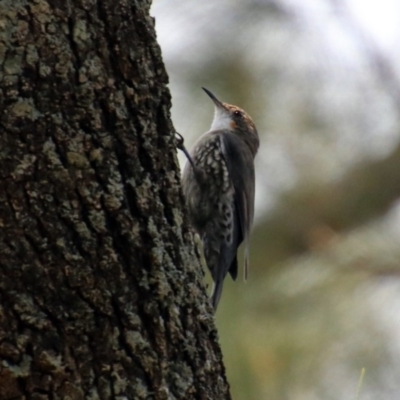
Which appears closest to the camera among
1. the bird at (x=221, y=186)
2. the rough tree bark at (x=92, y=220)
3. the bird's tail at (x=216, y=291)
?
the rough tree bark at (x=92, y=220)

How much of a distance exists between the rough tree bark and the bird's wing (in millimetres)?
2013

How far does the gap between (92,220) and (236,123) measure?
270 centimetres

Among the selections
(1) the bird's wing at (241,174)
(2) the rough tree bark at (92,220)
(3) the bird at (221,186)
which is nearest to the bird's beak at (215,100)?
(3) the bird at (221,186)

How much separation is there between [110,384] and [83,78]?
538mm

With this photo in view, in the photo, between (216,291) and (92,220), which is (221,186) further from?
(92,220)

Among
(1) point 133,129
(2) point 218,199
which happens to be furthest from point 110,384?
(2) point 218,199

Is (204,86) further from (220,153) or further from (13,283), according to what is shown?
(13,283)

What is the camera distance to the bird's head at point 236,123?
4059 millimetres

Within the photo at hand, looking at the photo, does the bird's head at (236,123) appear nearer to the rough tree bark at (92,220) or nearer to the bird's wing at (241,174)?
the bird's wing at (241,174)

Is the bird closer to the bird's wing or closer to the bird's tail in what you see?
the bird's wing

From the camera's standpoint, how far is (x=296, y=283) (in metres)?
3.26

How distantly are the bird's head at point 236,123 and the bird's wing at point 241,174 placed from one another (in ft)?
0.13

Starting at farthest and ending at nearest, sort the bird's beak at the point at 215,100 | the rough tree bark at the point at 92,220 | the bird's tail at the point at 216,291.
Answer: the bird's beak at the point at 215,100 < the bird's tail at the point at 216,291 < the rough tree bark at the point at 92,220

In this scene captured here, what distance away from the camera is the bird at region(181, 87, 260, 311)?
13.1 feet
